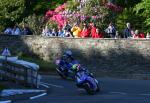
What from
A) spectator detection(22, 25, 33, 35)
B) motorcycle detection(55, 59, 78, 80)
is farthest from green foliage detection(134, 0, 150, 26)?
motorcycle detection(55, 59, 78, 80)

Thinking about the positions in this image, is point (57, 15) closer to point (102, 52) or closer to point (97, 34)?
point (97, 34)

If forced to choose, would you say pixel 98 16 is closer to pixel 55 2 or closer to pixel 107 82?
pixel 55 2

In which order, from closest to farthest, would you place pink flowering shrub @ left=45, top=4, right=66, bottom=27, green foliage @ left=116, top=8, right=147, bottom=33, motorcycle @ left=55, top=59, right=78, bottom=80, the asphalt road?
1. the asphalt road
2. motorcycle @ left=55, top=59, right=78, bottom=80
3. green foliage @ left=116, top=8, right=147, bottom=33
4. pink flowering shrub @ left=45, top=4, right=66, bottom=27

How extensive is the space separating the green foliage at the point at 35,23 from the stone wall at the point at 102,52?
5.26m

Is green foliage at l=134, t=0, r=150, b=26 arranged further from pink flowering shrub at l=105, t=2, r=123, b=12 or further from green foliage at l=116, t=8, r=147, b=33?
pink flowering shrub at l=105, t=2, r=123, b=12

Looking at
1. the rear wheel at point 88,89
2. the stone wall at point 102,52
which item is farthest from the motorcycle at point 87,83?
the stone wall at point 102,52

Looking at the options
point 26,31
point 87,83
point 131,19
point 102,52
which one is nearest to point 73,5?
point 131,19

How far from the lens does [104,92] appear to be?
2766 centimetres

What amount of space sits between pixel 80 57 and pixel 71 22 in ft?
23.0

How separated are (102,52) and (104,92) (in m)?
11.7

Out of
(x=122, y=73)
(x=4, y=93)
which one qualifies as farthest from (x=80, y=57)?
(x=4, y=93)

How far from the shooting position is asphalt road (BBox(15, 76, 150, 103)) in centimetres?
2436

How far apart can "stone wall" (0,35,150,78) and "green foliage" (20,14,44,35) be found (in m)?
5.26

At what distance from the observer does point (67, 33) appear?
1658 inches
